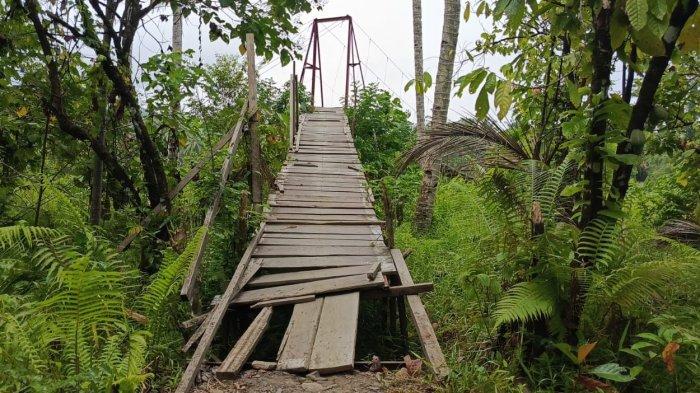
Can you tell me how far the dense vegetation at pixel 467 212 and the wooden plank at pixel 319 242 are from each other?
12.9 inches

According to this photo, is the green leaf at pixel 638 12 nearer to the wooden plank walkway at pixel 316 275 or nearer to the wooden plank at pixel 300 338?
the wooden plank walkway at pixel 316 275

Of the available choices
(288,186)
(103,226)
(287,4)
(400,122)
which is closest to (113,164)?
(103,226)

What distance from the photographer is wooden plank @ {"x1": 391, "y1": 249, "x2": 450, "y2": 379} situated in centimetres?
255

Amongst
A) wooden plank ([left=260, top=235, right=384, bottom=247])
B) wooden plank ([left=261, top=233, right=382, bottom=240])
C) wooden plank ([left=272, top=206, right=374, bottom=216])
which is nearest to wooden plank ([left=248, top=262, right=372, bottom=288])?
wooden plank ([left=260, top=235, right=384, bottom=247])

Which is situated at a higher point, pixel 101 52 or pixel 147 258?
pixel 101 52

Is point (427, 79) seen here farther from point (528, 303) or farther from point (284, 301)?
point (284, 301)

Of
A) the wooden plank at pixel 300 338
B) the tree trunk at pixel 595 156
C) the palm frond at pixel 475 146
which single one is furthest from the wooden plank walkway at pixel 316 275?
the palm frond at pixel 475 146

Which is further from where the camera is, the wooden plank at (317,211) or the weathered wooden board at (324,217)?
the wooden plank at (317,211)

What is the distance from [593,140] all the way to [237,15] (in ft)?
8.90

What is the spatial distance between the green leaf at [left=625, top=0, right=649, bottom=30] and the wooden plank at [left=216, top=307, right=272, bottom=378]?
8.01 ft

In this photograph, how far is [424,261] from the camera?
528cm

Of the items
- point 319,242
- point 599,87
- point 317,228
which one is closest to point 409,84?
point 599,87

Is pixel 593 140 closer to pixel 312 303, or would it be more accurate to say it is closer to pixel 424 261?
pixel 312 303

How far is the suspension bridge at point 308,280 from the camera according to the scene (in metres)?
2.78
